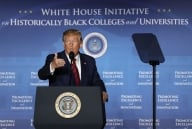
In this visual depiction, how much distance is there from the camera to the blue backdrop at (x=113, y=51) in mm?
5871

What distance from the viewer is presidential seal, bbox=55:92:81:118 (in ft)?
10.5

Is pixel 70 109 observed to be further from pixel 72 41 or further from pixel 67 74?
pixel 72 41

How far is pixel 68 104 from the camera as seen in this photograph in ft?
10.6

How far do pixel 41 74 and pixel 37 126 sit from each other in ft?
2.43

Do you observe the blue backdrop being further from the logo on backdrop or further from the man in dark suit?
the man in dark suit

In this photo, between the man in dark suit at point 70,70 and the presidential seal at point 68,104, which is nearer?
the presidential seal at point 68,104

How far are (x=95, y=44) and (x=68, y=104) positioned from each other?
2793mm

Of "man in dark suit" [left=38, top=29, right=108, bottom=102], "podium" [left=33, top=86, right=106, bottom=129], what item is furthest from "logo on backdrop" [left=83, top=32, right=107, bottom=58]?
"podium" [left=33, top=86, right=106, bottom=129]

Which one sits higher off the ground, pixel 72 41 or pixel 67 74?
pixel 72 41

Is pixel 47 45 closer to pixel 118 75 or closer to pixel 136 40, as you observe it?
pixel 118 75

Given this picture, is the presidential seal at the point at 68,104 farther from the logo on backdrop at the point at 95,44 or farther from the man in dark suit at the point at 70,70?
the logo on backdrop at the point at 95,44

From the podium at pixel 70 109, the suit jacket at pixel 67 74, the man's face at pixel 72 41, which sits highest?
the man's face at pixel 72 41

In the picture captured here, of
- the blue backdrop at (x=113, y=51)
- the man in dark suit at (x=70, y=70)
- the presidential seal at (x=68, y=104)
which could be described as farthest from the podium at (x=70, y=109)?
the blue backdrop at (x=113, y=51)

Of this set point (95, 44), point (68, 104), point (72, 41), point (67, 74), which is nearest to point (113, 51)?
point (95, 44)
